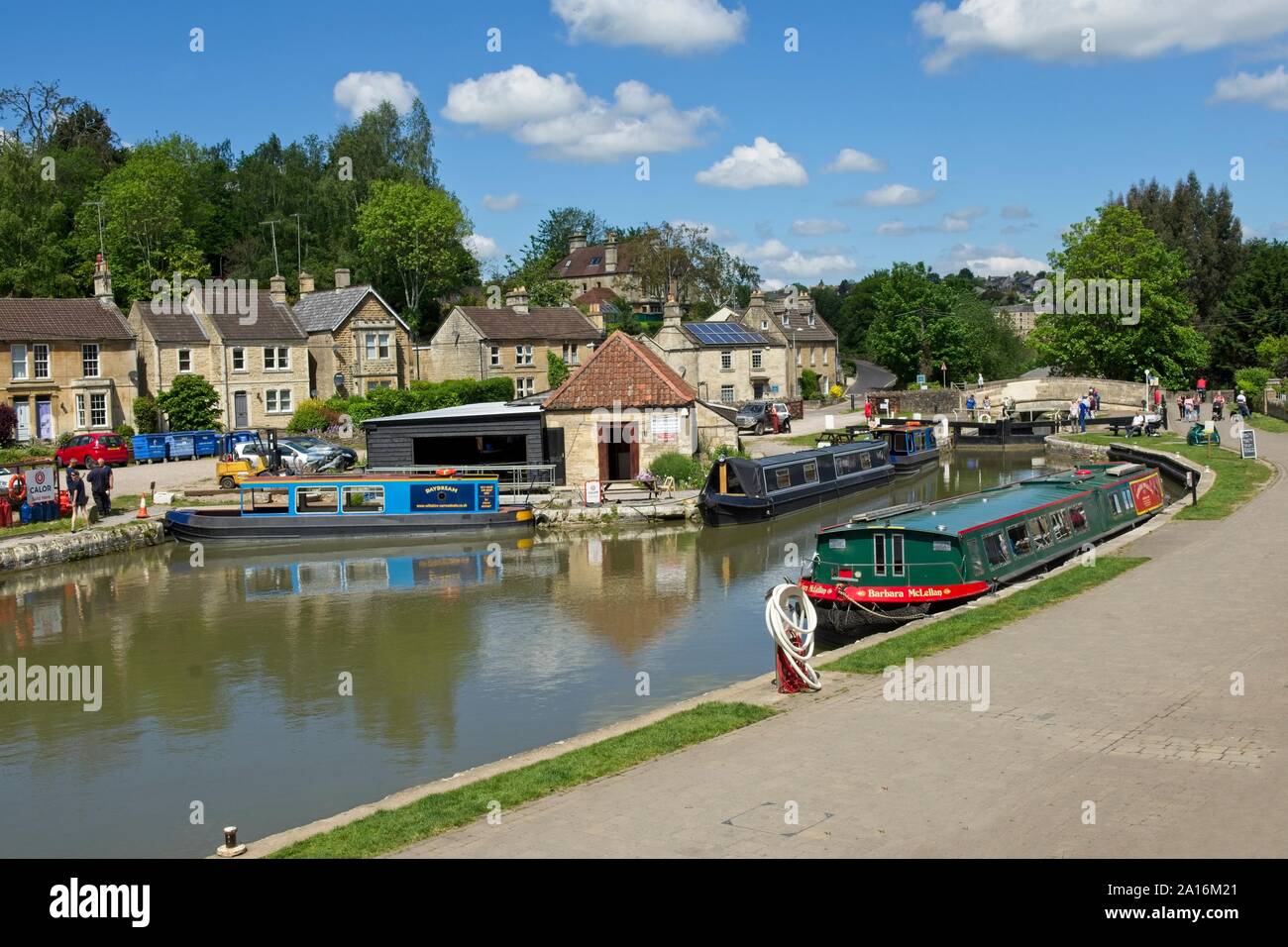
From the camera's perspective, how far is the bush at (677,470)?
3631 cm

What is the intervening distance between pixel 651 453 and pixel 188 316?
2620cm

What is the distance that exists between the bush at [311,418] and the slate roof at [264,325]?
12.4 feet

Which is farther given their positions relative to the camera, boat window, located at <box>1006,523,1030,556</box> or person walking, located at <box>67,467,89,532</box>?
person walking, located at <box>67,467,89,532</box>

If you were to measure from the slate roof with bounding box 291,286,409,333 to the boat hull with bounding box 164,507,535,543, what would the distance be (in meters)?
24.8

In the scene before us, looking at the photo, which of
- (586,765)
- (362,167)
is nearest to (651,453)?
(586,765)

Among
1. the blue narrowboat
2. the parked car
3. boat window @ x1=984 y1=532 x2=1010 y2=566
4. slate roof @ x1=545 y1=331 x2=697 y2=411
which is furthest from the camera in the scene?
the parked car

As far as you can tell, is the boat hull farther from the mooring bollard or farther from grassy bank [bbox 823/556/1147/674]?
the mooring bollard

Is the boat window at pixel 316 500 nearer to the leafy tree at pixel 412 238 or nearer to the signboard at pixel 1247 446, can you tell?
the signboard at pixel 1247 446

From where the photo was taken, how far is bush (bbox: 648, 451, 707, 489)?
36312 mm

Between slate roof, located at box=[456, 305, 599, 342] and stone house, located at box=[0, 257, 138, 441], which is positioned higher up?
slate roof, located at box=[456, 305, 599, 342]

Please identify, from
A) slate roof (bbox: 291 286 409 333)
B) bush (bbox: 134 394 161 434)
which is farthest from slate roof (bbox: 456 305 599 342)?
bush (bbox: 134 394 161 434)

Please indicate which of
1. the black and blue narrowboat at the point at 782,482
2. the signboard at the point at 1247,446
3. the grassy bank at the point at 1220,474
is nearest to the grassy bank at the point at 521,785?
the grassy bank at the point at 1220,474
